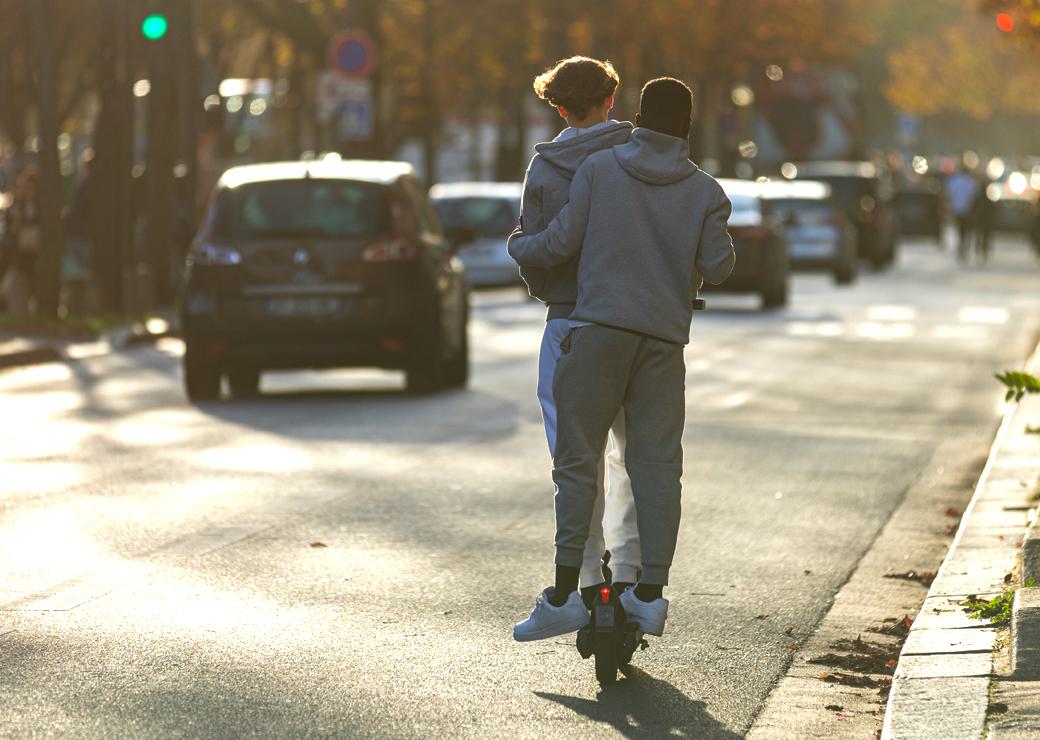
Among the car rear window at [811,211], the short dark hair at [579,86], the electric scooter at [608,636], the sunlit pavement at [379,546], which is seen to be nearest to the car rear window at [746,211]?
the car rear window at [811,211]

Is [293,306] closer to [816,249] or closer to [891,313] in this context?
[891,313]

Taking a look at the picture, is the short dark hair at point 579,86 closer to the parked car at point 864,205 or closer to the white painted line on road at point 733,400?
the white painted line on road at point 733,400

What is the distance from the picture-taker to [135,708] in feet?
21.1

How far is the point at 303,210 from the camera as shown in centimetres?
1670

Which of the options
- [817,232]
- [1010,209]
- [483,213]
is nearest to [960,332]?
[483,213]

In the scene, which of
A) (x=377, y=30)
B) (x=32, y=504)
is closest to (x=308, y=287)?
(x=32, y=504)

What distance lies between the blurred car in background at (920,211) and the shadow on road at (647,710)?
176 feet

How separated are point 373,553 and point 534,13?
48443 mm

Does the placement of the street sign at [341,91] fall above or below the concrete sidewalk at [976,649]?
above

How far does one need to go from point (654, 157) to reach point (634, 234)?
0.72 feet

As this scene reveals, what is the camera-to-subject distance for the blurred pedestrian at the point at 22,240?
84.4 ft

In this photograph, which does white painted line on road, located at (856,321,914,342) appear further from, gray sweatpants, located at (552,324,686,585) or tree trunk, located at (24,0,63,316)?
gray sweatpants, located at (552,324,686,585)

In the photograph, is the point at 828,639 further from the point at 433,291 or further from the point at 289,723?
the point at 433,291

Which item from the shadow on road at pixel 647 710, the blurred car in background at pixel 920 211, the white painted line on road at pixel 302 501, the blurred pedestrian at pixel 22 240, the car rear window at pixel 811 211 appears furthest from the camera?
the blurred car in background at pixel 920 211
